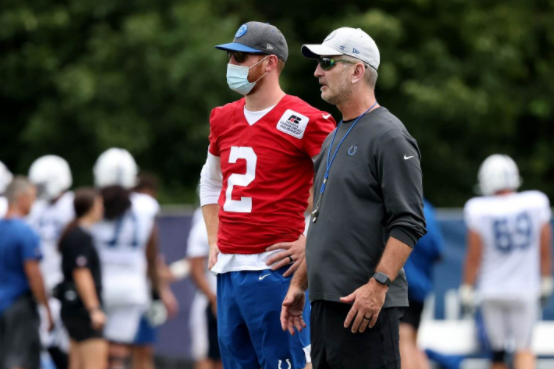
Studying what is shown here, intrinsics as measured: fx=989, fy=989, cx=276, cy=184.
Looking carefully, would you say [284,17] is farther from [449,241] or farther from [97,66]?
[449,241]

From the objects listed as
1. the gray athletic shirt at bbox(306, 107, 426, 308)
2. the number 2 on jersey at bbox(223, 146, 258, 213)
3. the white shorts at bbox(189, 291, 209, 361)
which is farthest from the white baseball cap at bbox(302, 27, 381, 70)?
the white shorts at bbox(189, 291, 209, 361)

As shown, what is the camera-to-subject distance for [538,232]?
9711 mm

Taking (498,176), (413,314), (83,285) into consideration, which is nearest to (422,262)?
(413,314)

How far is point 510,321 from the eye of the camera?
9.88 m

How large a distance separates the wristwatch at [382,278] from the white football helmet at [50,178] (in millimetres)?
6149

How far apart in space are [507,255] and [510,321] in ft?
2.24

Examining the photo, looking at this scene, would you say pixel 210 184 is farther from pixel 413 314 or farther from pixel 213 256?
pixel 413 314

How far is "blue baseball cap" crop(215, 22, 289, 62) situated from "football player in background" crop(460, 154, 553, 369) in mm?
4964

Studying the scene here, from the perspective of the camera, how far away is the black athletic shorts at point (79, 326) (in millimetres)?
8594

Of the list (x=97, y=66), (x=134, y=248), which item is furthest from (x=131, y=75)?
(x=134, y=248)

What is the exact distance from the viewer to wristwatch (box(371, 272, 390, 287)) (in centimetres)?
443

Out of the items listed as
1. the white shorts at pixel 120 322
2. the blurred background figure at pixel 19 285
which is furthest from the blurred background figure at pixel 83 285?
the white shorts at pixel 120 322

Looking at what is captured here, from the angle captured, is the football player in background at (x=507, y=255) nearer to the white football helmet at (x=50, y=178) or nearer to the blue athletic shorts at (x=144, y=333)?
the blue athletic shorts at (x=144, y=333)

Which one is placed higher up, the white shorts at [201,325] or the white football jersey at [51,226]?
the white football jersey at [51,226]
